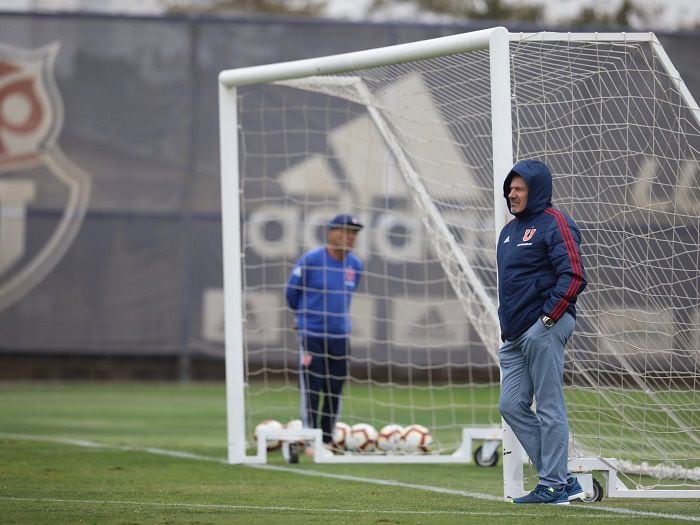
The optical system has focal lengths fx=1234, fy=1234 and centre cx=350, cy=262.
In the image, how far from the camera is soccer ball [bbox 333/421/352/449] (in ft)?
34.1

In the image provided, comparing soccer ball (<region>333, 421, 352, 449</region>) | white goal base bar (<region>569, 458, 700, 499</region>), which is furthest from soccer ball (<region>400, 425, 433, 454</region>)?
white goal base bar (<region>569, 458, 700, 499</region>)

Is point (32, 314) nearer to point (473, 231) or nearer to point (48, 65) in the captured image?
point (48, 65)

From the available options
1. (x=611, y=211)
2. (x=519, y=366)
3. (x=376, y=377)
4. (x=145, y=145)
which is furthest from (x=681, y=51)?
(x=519, y=366)

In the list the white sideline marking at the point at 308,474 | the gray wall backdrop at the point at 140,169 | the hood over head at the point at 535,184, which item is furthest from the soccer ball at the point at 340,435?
the gray wall backdrop at the point at 140,169

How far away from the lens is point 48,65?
19297 mm

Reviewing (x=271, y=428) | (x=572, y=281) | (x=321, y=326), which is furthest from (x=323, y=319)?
(x=572, y=281)

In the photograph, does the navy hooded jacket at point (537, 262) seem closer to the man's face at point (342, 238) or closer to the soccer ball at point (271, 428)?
the soccer ball at point (271, 428)

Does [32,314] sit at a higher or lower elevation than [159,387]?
higher

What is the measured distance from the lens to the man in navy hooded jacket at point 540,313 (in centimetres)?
695

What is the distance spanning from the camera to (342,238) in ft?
35.3

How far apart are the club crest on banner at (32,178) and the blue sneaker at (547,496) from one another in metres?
13.1

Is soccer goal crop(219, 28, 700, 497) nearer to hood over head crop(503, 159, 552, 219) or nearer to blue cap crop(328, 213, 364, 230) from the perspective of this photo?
hood over head crop(503, 159, 552, 219)

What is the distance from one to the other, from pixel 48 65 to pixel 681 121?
1334 centimetres

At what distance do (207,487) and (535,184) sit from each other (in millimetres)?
2898
